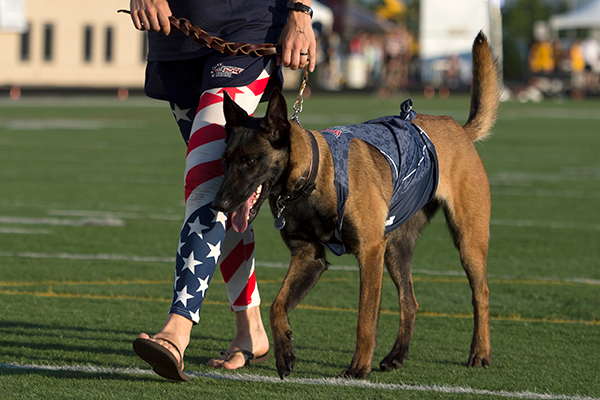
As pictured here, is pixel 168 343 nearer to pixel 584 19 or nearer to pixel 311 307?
pixel 311 307

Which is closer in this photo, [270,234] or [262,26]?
[262,26]

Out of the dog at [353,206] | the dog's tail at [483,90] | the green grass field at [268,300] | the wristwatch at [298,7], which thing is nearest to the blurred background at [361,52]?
the green grass field at [268,300]

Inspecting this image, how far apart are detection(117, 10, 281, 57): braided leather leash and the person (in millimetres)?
41

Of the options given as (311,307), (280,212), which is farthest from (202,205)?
(311,307)

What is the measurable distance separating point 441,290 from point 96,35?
4791 centimetres

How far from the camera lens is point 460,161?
5105 millimetres

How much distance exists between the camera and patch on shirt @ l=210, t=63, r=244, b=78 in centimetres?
439

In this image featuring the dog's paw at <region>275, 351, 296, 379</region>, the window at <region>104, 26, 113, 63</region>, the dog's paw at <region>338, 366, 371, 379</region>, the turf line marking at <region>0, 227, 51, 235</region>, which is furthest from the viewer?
the window at <region>104, 26, 113, 63</region>

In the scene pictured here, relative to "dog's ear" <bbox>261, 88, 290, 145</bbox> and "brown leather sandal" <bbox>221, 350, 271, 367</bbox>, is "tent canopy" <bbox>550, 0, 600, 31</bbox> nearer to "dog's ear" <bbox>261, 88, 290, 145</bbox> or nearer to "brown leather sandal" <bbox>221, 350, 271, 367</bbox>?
"brown leather sandal" <bbox>221, 350, 271, 367</bbox>

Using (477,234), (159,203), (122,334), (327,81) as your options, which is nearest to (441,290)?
(477,234)

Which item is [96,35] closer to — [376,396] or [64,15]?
[64,15]

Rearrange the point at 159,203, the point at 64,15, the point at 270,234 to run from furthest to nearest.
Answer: the point at 64,15 → the point at 159,203 → the point at 270,234

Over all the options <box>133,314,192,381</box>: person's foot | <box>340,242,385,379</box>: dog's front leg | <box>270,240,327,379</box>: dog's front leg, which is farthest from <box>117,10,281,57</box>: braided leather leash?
<box>133,314,192,381</box>: person's foot

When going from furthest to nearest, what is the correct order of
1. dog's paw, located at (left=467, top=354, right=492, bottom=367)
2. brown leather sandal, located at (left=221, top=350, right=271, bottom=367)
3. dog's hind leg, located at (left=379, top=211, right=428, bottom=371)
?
1. dog's hind leg, located at (left=379, top=211, right=428, bottom=371)
2. dog's paw, located at (left=467, top=354, right=492, bottom=367)
3. brown leather sandal, located at (left=221, top=350, right=271, bottom=367)
